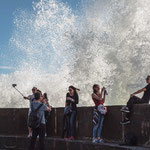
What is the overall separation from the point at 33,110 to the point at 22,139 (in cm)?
485

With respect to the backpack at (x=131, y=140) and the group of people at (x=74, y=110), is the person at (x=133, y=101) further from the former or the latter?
the backpack at (x=131, y=140)

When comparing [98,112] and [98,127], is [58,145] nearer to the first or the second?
[98,127]

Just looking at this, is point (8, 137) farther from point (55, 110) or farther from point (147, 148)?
point (147, 148)

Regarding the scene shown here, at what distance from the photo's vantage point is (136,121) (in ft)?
32.2

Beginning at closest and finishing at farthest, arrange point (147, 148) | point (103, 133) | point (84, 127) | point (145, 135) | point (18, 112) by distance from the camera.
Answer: point (147, 148) → point (145, 135) → point (103, 133) → point (84, 127) → point (18, 112)

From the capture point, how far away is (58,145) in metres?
12.6

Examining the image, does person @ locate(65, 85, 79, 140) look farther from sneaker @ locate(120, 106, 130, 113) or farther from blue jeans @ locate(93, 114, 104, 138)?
sneaker @ locate(120, 106, 130, 113)

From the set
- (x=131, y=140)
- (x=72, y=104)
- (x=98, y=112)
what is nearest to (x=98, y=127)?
(x=98, y=112)

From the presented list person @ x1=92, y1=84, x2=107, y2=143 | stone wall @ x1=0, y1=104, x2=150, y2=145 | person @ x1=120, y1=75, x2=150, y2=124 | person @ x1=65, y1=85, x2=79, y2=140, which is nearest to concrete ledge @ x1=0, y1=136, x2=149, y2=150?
person @ x1=92, y1=84, x2=107, y2=143

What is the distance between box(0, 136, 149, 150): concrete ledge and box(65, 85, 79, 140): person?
483 millimetres

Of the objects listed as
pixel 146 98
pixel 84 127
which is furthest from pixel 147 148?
pixel 84 127

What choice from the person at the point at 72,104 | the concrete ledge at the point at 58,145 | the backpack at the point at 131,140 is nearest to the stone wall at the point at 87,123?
the backpack at the point at 131,140

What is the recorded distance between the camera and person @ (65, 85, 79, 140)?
1228cm

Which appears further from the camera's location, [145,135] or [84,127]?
[84,127]
